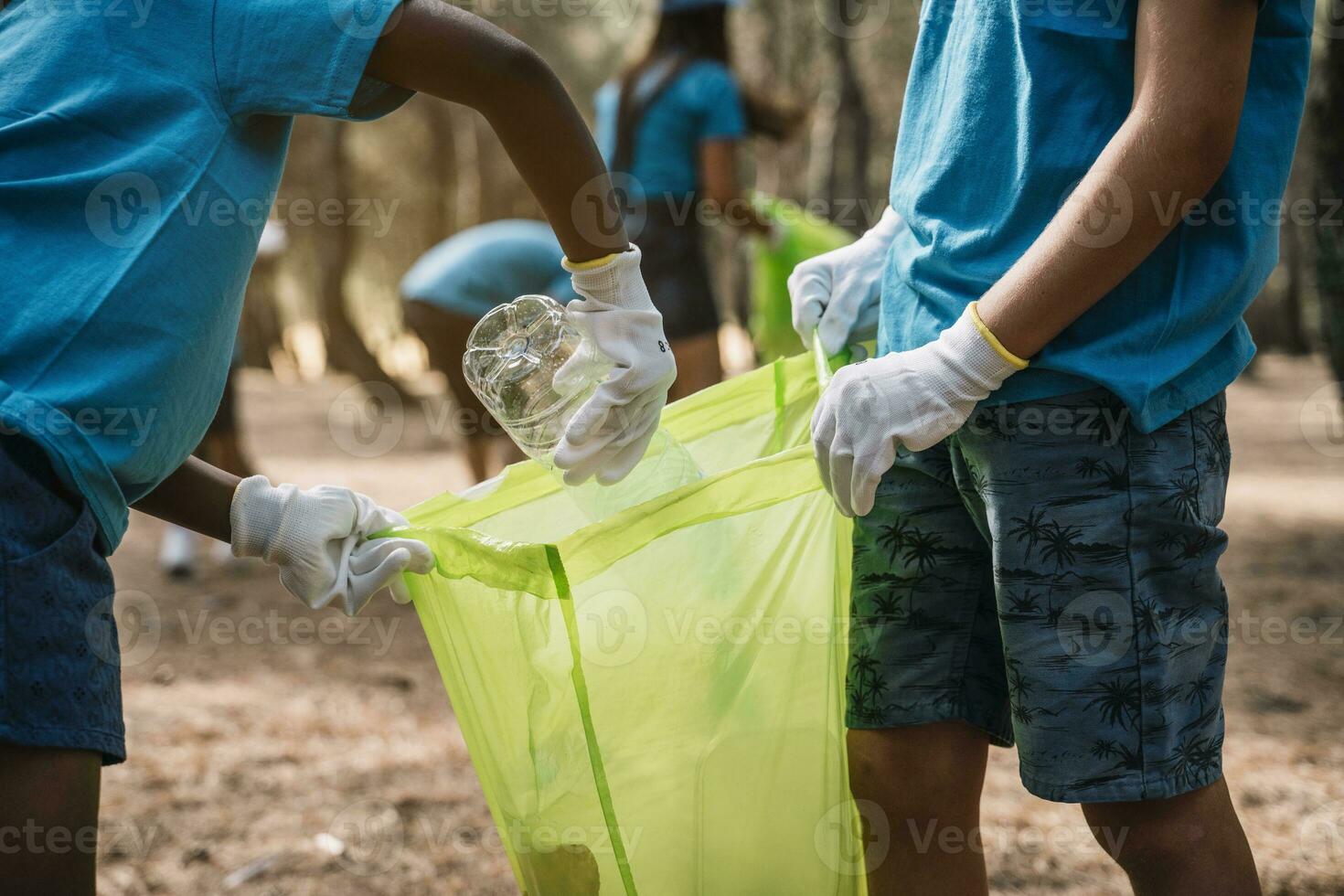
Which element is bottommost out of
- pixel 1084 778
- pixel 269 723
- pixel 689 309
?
pixel 269 723

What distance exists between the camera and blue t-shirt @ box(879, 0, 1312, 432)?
1.24 m

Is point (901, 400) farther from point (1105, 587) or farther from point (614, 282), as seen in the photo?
point (614, 282)

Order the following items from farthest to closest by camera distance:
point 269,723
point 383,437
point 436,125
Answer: point 436,125 → point 383,437 → point 269,723

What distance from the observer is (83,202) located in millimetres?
1207

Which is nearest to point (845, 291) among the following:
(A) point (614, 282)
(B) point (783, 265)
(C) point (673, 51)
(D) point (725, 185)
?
(A) point (614, 282)

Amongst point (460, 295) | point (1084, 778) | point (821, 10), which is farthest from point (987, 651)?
point (821, 10)

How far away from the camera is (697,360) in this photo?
14.3ft

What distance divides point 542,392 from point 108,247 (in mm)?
836

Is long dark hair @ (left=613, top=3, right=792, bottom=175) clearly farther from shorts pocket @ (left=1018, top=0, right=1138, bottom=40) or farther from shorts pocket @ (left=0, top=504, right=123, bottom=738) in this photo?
shorts pocket @ (left=0, top=504, right=123, bottom=738)

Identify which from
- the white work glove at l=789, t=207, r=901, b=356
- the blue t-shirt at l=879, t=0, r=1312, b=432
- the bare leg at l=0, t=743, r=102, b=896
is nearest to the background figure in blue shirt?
the white work glove at l=789, t=207, r=901, b=356

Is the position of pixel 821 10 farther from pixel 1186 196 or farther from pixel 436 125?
pixel 1186 196

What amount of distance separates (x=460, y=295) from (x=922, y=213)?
134 inches

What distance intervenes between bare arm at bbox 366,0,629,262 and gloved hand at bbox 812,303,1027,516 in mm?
336

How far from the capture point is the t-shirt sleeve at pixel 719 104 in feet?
13.5
